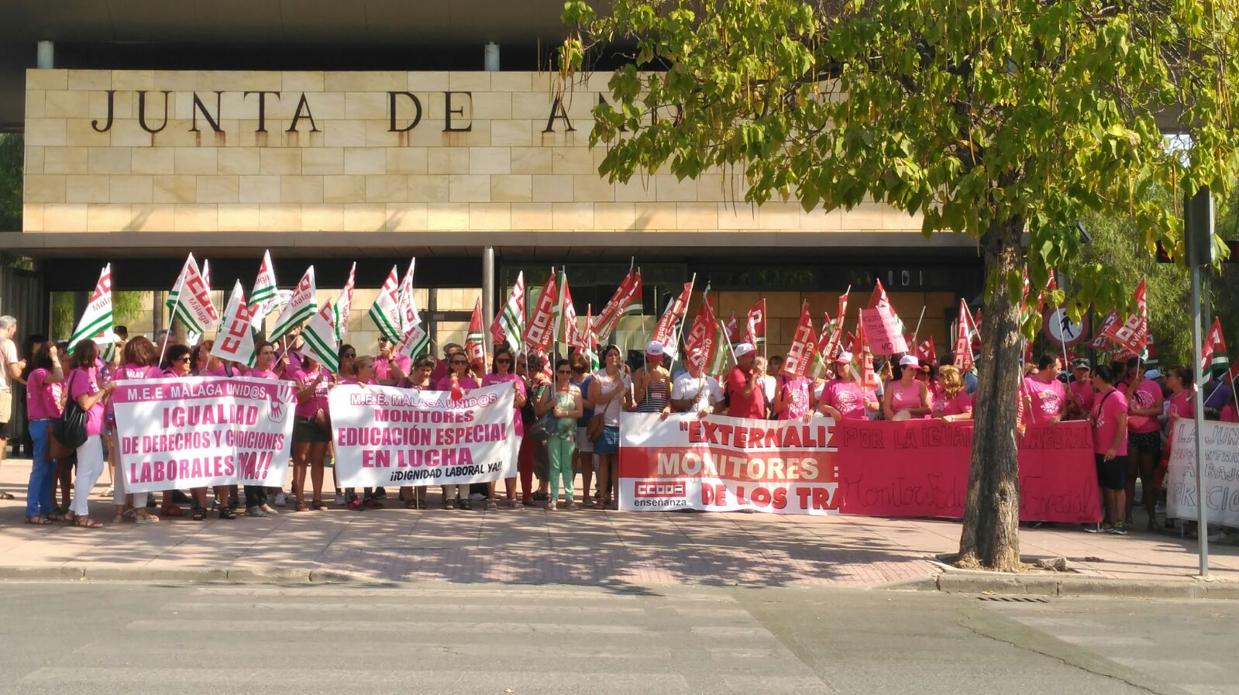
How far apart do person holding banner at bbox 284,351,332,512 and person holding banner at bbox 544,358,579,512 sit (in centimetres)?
243

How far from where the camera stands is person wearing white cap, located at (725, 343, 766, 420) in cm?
1476

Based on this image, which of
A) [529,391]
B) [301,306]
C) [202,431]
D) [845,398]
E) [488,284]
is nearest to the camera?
[202,431]

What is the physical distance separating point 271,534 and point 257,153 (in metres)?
11.9

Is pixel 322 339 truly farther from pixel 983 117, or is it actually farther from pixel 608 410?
pixel 983 117

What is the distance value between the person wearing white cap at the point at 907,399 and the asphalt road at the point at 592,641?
15.9ft

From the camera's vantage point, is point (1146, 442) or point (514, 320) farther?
point (514, 320)

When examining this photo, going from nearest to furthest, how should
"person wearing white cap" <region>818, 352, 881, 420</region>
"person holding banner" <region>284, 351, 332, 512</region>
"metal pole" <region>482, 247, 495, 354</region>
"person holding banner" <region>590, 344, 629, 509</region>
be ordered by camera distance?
"person holding banner" <region>284, 351, 332, 512</region> < "person holding banner" <region>590, 344, 629, 509</region> < "person wearing white cap" <region>818, 352, 881, 420</region> < "metal pole" <region>482, 247, 495, 354</region>

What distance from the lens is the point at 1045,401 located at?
1413 cm

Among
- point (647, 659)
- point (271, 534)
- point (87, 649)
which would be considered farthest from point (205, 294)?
point (647, 659)

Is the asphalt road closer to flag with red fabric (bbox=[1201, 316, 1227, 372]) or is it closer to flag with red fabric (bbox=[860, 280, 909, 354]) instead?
flag with red fabric (bbox=[860, 280, 909, 354])

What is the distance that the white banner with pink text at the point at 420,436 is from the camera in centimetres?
1405

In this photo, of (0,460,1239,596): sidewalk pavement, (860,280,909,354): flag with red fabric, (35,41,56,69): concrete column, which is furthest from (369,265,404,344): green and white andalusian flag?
(35,41,56,69): concrete column

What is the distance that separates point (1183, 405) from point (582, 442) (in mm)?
6619

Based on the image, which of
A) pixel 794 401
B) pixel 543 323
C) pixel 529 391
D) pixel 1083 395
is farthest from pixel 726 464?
pixel 1083 395
